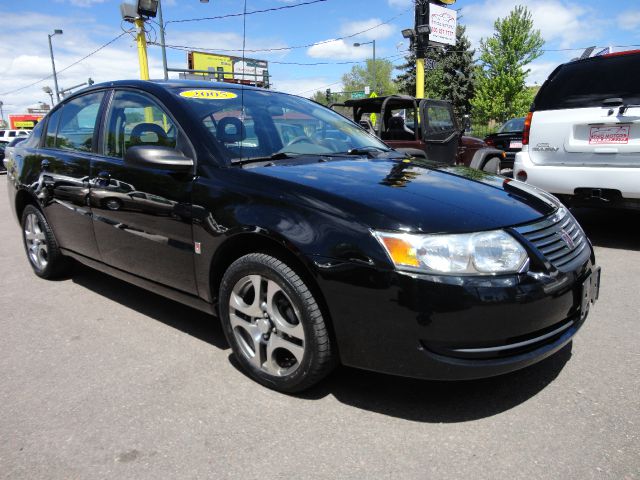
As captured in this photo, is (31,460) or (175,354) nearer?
(31,460)

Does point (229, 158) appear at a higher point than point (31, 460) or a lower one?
higher

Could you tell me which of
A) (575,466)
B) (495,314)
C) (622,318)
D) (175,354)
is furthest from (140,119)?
(622,318)

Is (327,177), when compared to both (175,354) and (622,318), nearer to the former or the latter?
(175,354)

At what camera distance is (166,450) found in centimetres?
212

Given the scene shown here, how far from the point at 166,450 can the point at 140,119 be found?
82.0 inches

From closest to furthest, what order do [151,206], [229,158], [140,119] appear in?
[229,158]
[151,206]
[140,119]

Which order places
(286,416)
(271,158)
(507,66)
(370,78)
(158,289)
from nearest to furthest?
(286,416), (271,158), (158,289), (507,66), (370,78)

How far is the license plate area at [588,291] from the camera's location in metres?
2.38

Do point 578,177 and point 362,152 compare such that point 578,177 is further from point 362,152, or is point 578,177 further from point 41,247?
point 41,247

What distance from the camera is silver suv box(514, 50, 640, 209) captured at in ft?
15.0

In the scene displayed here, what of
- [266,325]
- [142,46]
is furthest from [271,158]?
[142,46]

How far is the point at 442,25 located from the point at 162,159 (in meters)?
14.0

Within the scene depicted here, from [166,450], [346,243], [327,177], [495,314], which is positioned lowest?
[166,450]

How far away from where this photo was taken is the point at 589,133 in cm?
→ 479
